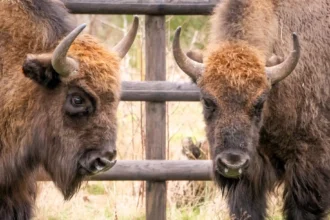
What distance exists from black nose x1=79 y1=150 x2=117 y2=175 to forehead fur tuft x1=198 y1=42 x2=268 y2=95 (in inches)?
42.7

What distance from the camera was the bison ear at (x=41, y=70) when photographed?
284 inches

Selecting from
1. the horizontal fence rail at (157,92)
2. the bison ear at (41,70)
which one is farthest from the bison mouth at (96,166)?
the horizontal fence rail at (157,92)

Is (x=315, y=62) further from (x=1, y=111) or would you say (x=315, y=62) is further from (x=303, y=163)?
(x=1, y=111)

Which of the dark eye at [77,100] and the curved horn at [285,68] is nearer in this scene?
the dark eye at [77,100]

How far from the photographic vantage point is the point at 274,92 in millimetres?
8078

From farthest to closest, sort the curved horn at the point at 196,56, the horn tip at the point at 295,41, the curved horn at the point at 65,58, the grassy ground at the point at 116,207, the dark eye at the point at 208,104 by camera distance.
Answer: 1. the grassy ground at the point at 116,207
2. the curved horn at the point at 196,56
3. the dark eye at the point at 208,104
4. the horn tip at the point at 295,41
5. the curved horn at the point at 65,58

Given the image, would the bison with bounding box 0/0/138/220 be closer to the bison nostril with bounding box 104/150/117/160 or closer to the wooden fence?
the bison nostril with bounding box 104/150/117/160

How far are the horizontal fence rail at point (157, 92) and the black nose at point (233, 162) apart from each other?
5.61 ft

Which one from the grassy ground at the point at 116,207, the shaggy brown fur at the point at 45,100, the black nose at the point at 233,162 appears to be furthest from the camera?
the grassy ground at the point at 116,207

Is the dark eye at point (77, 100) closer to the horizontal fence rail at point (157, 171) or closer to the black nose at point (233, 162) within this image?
the black nose at point (233, 162)

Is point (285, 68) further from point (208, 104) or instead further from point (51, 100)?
point (51, 100)

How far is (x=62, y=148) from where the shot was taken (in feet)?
24.2

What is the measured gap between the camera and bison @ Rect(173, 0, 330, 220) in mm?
7812

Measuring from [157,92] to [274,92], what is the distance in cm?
149
